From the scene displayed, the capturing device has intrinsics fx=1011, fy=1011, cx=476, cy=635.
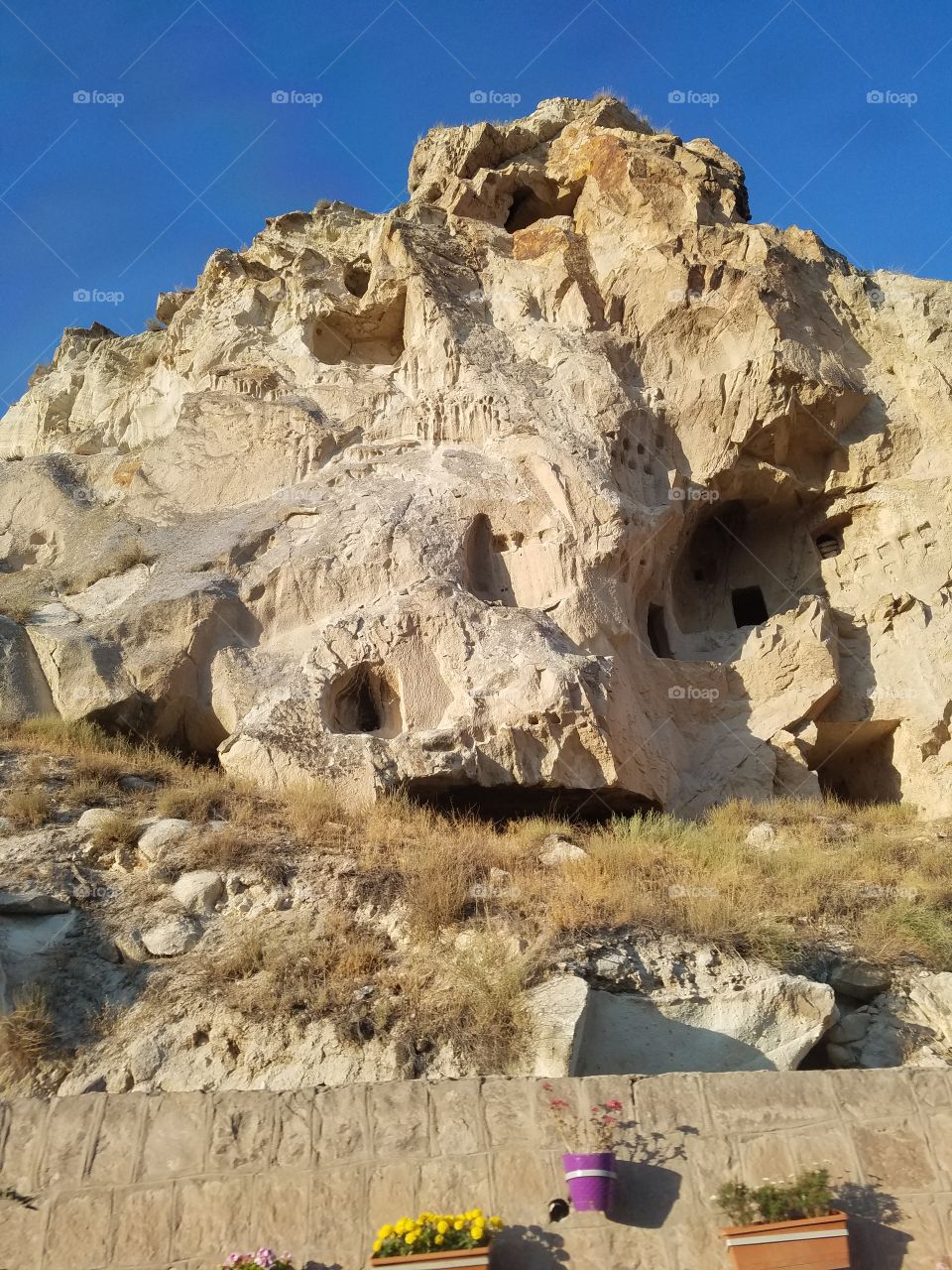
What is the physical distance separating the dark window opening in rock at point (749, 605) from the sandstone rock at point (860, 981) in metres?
8.34

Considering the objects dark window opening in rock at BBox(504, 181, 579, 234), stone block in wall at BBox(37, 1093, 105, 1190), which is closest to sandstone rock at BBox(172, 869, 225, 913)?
stone block in wall at BBox(37, 1093, 105, 1190)

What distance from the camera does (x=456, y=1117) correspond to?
4.34m

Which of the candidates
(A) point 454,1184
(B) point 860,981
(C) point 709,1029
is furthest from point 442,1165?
(B) point 860,981

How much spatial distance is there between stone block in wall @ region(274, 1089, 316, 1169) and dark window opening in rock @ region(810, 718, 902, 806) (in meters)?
8.60

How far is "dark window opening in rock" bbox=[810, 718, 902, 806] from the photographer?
11805 mm

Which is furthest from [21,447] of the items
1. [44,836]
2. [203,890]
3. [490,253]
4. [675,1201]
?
[675,1201]

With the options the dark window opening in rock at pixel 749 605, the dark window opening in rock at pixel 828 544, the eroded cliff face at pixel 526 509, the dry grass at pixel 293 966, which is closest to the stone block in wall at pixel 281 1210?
the dry grass at pixel 293 966

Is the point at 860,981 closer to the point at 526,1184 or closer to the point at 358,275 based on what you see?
the point at 526,1184

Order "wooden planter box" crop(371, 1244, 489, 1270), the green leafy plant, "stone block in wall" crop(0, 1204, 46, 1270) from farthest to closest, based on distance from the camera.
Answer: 1. the green leafy plant
2. "stone block in wall" crop(0, 1204, 46, 1270)
3. "wooden planter box" crop(371, 1244, 489, 1270)

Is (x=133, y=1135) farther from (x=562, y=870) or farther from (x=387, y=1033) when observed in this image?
(x=562, y=870)

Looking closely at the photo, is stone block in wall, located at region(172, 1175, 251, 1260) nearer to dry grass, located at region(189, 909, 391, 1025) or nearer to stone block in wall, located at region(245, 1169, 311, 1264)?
stone block in wall, located at region(245, 1169, 311, 1264)

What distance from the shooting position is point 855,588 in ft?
42.6

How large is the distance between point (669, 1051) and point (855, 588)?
8.83 meters

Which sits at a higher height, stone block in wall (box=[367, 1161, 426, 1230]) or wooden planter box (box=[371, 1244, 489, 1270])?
stone block in wall (box=[367, 1161, 426, 1230])
